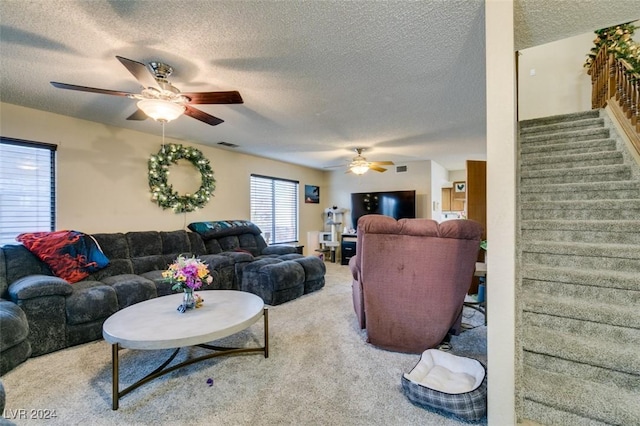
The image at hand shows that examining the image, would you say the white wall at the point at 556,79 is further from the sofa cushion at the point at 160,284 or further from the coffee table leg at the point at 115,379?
the coffee table leg at the point at 115,379

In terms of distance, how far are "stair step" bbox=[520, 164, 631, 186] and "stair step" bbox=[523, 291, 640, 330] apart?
1.79 m

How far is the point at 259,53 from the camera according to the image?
86.0 inches

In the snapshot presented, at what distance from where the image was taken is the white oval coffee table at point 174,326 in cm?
184

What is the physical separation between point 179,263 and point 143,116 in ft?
5.38

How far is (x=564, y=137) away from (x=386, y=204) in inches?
142

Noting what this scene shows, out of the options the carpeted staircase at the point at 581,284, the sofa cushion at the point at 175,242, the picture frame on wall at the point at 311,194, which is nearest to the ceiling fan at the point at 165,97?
the sofa cushion at the point at 175,242

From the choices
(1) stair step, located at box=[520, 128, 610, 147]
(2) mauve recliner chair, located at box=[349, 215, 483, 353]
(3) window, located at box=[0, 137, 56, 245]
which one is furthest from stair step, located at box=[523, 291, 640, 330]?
(3) window, located at box=[0, 137, 56, 245]

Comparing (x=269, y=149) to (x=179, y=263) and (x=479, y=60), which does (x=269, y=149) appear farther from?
(x=479, y=60)

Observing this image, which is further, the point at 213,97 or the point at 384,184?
the point at 384,184

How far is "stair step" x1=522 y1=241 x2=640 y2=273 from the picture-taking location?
2.27 metres

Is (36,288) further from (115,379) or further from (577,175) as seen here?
(577,175)

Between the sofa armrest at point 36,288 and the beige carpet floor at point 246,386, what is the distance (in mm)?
541

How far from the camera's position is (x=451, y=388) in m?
1.87

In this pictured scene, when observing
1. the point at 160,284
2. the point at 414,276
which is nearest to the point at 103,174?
the point at 160,284
